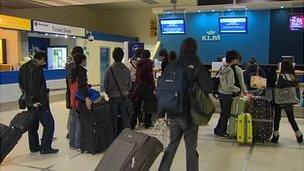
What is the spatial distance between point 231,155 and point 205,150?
0.39m

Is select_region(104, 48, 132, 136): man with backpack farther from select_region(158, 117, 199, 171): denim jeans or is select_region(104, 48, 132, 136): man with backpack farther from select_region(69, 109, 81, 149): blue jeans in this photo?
select_region(158, 117, 199, 171): denim jeans

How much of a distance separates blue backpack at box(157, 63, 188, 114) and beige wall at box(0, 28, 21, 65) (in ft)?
29.2

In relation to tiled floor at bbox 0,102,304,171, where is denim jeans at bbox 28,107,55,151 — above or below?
above

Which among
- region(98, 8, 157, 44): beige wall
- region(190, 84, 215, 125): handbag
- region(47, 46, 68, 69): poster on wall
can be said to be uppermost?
region(98, 8, 157, 44): beige wall

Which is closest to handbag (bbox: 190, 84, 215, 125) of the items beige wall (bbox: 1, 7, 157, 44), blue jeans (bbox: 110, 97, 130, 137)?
blue jeans (bbox: 110, 97, 130, 137)

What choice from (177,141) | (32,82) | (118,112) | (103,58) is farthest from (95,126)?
(103,58)

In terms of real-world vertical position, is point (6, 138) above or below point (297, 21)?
below

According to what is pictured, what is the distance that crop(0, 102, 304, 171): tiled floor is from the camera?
154 inches

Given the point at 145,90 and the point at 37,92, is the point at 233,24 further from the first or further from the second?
the point at 37,92

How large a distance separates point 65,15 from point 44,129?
10.7m

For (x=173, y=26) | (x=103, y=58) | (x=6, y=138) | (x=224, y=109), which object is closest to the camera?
(x=6, y=138)

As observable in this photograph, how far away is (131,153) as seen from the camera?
2.50 meters

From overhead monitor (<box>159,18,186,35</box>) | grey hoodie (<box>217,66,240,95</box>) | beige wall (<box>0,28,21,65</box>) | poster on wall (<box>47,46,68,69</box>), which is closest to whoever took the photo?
grey hoodie (<box>217,66,240,95</box>)

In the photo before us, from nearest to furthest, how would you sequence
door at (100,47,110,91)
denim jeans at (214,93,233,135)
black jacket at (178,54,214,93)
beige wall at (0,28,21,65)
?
black jacket at (178,54,214,93) < denim jeans at (214,93,233,135) < beige wall at (0,28,21,65) < door at (100,47,110,91)
